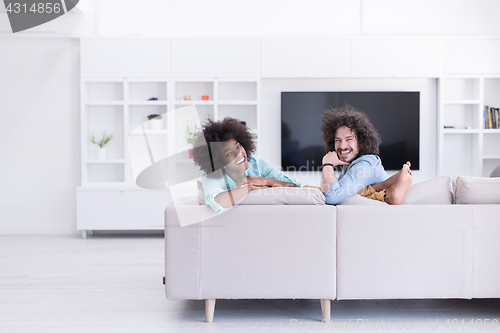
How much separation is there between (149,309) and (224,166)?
2.85 feet

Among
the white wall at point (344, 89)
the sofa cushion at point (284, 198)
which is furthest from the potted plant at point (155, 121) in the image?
the sofa cushion at point (284, 198)

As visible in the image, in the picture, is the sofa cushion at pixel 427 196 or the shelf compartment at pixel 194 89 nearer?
the sofa cushion at pixel 427 196

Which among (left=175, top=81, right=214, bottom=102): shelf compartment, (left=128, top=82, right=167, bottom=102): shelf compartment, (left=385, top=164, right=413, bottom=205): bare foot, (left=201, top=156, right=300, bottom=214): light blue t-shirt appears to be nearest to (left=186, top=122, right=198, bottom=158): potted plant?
(left=175, top=81, right=214, bottom=102): shelf compartment

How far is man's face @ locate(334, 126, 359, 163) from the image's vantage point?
7.14ft

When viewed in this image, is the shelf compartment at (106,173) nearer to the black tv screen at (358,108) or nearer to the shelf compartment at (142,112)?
the shelf compartment at (142,112)

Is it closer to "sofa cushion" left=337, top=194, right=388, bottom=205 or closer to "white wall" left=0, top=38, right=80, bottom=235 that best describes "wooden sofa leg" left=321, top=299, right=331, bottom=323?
"sofa cushion" left=337, top=194, right=388, bottom=205

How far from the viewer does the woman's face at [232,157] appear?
78.9 inches

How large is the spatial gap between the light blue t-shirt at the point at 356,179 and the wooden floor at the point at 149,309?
2.06 feet

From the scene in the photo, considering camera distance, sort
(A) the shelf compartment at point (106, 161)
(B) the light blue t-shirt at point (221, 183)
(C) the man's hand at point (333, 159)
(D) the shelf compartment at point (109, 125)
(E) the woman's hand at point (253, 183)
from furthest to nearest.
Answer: (D) the shelf compartment at point (109, 125) → (A) the shelf compartment at point (106, 161) → (C) the man's hand at point (333, 159) → (E) the woman's hand at point (253, 183) → (B) the light blue t-shirt at point (221, 183)

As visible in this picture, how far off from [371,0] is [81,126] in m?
3.58

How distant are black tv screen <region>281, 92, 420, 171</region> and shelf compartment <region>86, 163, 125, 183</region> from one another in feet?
6.18

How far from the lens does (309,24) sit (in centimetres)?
442

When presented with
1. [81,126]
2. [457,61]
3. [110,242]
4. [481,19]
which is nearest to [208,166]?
[110,242]

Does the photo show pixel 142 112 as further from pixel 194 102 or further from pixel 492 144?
pixel 492 144
